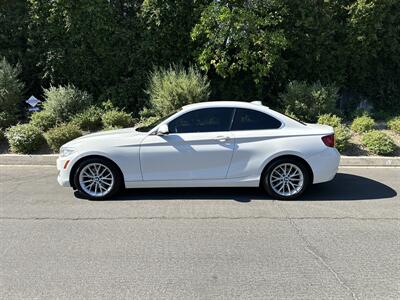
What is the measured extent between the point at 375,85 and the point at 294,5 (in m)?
4.12

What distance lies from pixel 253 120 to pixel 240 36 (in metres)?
5.93

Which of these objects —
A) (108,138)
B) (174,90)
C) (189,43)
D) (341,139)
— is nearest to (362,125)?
(341,139)

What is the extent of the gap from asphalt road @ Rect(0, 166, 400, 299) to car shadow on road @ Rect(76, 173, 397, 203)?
2 centimetres

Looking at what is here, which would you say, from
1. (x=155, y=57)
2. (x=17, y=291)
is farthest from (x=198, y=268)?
(x=155, y=57)

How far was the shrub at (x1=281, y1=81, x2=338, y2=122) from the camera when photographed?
37.7ft

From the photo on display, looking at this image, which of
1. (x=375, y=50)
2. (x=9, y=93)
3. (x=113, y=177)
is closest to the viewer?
(x=113, y=177)

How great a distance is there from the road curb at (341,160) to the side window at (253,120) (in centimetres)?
328

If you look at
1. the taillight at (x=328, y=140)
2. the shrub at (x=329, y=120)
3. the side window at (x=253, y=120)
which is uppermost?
the side window at (x=253, y=120)

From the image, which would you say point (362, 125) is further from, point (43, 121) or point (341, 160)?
point (43, 121)

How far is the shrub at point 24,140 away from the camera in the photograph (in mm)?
9516

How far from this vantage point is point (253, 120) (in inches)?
253

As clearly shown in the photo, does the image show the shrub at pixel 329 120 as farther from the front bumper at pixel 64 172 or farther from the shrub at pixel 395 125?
the front bumper at pixel 64 172

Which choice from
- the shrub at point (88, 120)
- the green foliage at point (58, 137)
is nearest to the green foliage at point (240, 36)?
the shrub at point (88, 120)

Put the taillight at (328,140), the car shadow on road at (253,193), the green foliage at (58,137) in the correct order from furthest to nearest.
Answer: the green foliage at (58,137) → the car shadow on road at (253,193) → the taillight at (328,140)
